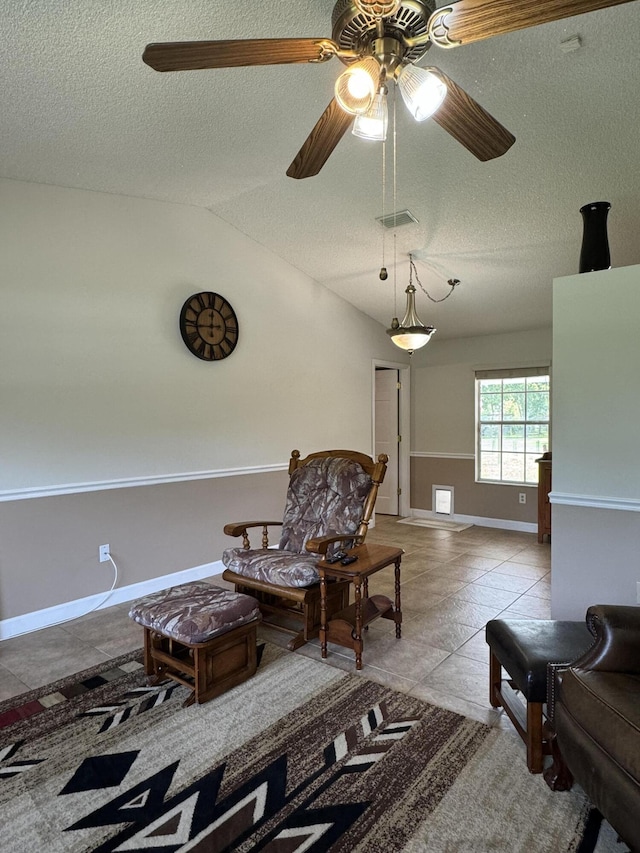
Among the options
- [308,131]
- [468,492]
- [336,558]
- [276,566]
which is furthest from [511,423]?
[308,131]

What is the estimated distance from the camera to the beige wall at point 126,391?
3047 millimetres

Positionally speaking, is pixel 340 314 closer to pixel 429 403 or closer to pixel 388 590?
pixel 429 403

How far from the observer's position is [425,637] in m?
2.90

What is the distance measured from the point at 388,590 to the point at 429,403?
3229 mm

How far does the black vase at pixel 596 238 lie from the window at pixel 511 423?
2.93 m

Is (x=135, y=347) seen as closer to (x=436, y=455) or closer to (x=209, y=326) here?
(x=209, y=326)

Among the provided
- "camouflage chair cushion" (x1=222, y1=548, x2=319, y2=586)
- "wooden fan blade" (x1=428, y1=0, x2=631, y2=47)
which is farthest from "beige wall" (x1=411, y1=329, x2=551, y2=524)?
"wooden fan blade" (x1=428, y1=0, x2=631, y2=47)

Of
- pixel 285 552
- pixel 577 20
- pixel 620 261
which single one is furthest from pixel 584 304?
pixel 285 552

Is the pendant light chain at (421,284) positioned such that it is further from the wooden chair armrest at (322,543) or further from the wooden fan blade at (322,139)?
the wooden chair armrest at (322,543)

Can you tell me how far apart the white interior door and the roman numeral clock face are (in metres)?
2.82

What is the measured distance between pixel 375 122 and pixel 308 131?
1.21 meters

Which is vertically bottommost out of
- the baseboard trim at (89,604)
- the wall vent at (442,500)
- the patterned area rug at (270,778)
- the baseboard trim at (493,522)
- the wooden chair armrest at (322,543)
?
the patterned area rug at (270,778)

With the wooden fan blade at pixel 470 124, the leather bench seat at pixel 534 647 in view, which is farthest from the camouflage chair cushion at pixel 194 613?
the wooden fan blade at pixel 470 124

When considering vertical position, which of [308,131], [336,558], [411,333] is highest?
[308,131]
